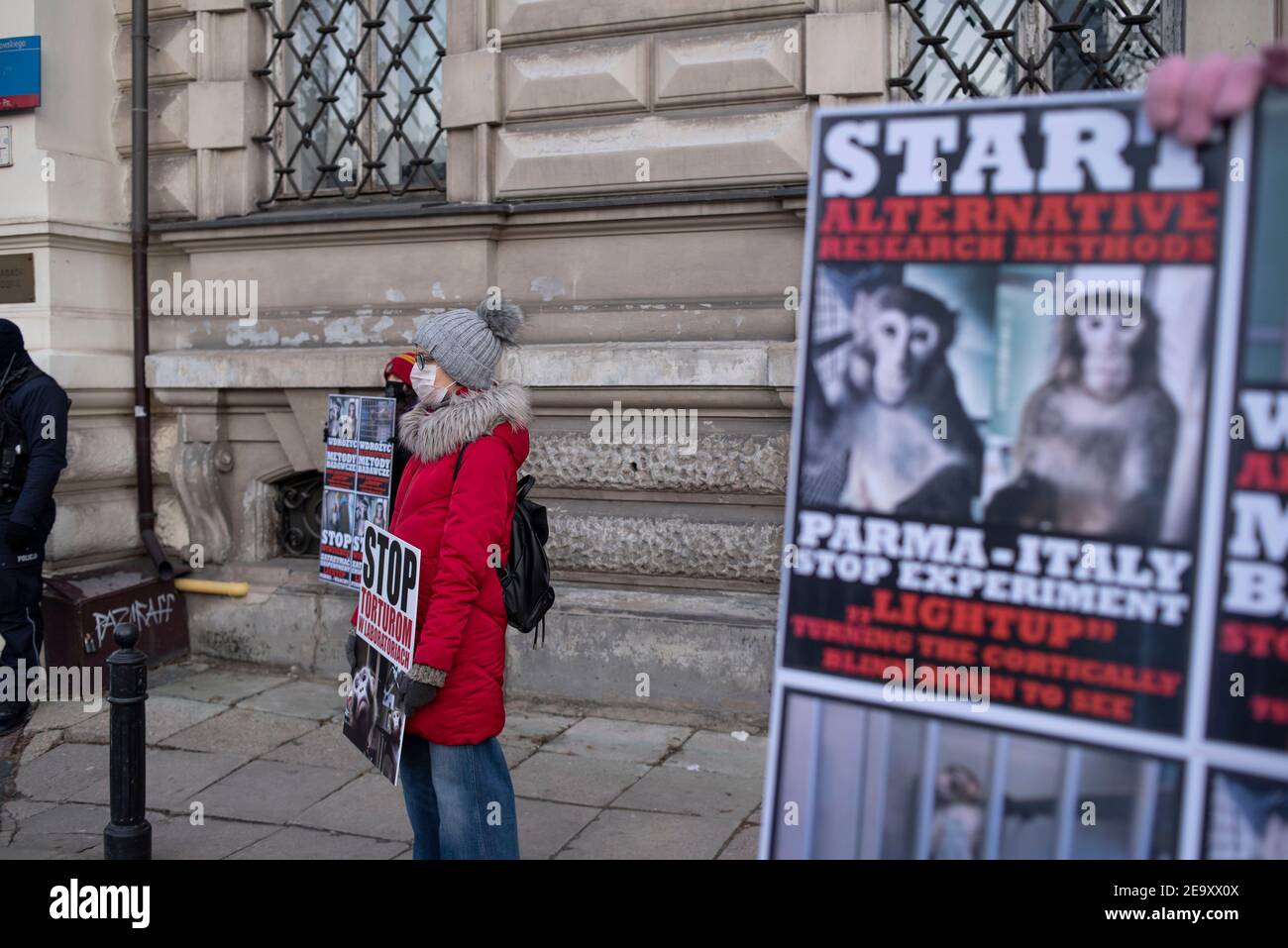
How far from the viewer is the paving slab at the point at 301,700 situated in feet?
20.6

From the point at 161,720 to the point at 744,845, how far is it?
316cm

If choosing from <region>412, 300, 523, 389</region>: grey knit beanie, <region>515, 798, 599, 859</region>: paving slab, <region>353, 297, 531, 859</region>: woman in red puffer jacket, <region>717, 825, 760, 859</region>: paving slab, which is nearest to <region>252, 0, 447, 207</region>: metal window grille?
<region>412, 300, 523, 389</region>: grey knit beanie

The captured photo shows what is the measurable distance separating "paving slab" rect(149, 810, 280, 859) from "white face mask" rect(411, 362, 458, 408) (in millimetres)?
1952

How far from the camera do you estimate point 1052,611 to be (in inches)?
86.8

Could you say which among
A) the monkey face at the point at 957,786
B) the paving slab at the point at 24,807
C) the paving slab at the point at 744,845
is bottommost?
the paving slab at the point at 24,807

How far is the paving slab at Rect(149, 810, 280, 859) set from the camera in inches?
182

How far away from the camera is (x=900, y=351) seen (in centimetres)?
231

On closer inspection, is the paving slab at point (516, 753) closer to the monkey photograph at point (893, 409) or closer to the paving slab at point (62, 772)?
the paving slab at point (62, 772)

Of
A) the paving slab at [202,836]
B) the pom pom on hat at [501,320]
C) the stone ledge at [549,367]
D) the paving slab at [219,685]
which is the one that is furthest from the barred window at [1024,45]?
the paving slab at [219,685]

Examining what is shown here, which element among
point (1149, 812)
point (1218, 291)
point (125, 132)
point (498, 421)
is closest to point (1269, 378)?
point (1218, 291)

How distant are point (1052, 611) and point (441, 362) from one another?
2.09 metres

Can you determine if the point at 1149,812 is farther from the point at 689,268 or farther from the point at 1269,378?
the point at 689,268

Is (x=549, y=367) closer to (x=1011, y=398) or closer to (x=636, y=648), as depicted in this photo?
(x=636, y=648)

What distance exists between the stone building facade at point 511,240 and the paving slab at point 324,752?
0.87 metres
